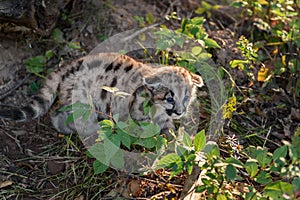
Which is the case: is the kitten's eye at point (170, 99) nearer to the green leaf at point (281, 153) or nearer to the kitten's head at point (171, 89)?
the kitten's head at point (171, 89)

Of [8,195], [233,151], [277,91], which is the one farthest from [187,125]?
[8,195]

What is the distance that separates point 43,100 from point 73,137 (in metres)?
0.47

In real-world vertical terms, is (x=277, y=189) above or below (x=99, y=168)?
above

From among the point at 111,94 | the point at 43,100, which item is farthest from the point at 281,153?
the point at 43,100

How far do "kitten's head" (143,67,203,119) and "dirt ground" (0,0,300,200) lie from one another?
1.93ft

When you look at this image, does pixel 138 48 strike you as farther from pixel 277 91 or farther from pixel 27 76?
pixel 277 91

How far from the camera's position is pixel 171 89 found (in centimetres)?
413

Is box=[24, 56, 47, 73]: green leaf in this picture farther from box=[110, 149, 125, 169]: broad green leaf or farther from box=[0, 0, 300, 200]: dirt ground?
box=[110, 149, 125, 169]: broad green leaf

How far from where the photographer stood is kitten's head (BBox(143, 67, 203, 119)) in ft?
13.5

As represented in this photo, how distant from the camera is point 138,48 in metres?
5.27

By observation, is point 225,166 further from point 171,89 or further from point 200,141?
point 171,89

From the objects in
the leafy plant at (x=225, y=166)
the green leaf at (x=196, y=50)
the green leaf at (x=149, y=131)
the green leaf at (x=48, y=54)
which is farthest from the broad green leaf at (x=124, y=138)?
the green leaf at (x=48, y=54)

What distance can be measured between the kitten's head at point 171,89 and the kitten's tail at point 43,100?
0.93 meters

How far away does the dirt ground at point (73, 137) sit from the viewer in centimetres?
394
